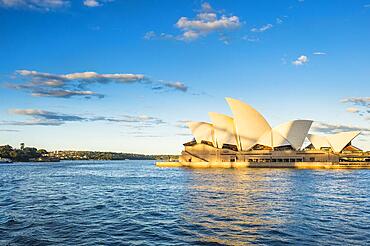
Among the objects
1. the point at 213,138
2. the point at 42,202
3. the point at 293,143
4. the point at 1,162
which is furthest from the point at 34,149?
the point at 42,202

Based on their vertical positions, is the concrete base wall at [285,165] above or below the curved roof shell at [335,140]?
below

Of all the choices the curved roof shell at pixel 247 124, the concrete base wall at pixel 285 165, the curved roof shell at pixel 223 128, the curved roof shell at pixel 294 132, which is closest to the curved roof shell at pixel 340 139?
the curved roof shell at pixel 294 132

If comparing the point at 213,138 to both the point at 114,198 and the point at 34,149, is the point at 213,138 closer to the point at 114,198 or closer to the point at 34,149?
the point at 114,198

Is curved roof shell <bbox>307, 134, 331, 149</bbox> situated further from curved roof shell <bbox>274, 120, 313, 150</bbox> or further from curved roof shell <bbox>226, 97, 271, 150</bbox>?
curved roof shell <bbox>226, 97, 271, 150</bbox>

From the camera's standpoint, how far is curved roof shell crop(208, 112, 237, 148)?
8069 centimetres

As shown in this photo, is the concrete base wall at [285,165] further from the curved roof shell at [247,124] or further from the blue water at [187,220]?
the blue water at [187,220]

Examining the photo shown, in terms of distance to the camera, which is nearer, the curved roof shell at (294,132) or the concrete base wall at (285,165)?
the concrete base wall at (285,165)

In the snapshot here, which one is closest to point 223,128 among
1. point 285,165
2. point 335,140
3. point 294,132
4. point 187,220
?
point 294,132

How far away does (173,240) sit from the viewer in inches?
449

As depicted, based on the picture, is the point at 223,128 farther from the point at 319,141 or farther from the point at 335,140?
the point at 335,140

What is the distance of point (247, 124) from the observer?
77625mm

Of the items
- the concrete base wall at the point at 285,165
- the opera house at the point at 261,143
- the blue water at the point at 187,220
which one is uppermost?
the opera house at the point at 261,143

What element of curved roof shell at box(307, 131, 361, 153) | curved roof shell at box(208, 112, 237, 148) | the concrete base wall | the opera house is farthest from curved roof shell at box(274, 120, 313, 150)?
curved roof shell at box(208, 112, 237, 148)

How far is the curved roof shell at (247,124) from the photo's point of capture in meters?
74.2
